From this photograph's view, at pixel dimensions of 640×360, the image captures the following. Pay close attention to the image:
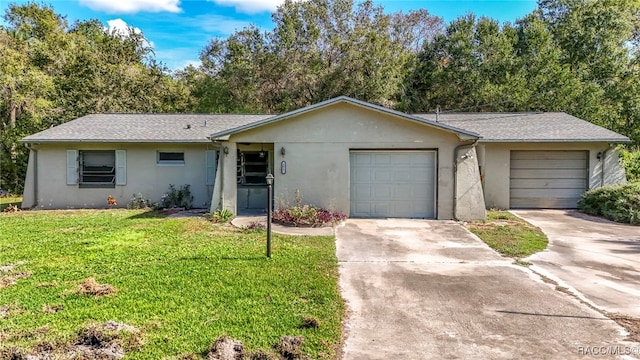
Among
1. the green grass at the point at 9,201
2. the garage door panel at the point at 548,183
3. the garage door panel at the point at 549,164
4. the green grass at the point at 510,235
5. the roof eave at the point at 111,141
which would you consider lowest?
the green grass at the point at 510,235

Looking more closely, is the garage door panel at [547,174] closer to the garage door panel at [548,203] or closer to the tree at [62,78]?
the garage door panel at [548,203]

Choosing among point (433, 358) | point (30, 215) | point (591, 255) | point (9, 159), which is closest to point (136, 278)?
point (433, 358)

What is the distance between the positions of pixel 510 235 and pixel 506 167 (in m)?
4.92

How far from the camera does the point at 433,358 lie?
3684mm

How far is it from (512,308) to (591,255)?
3.88m

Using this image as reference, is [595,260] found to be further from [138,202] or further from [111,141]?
[111,141]

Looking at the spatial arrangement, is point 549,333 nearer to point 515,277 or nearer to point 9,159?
point 515,277

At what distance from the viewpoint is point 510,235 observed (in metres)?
9.33

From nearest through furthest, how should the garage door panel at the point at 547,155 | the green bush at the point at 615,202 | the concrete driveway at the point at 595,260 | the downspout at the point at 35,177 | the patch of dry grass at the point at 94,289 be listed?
1. the patch of dry grass at the point at 94,289
2. the concrete driveway at the point at 595,260
3. the green bush at the point at 615,202
4. the garage door panel at the point at 547,155
5. the downspout at the point at 35,177

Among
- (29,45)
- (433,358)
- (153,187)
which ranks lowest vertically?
(433,358)

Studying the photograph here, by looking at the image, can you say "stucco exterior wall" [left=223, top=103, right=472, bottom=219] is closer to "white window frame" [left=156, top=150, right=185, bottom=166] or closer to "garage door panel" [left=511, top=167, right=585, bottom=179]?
"white window frame" [left=156, top=150, right=185, bottom=166]

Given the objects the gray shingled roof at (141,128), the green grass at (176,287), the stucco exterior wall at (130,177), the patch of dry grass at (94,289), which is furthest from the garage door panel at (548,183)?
the patch of dry grass at (94,289)

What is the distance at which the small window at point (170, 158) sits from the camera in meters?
14.1

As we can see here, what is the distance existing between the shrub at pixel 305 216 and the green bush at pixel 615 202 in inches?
307
